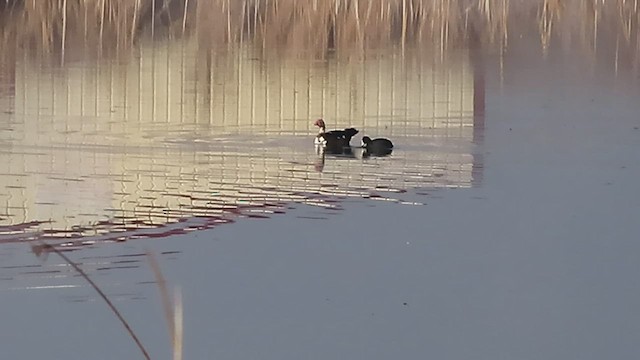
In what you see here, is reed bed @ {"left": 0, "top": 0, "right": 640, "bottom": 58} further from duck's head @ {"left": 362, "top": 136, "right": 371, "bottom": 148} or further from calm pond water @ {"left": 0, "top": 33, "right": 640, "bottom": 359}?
duck's head @ {"left": 362, "top": 136, "right": 371, "bottom": 148}

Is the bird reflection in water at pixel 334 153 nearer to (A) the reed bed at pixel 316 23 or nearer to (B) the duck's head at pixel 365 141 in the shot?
(B) the duck's head at pixel 365 141

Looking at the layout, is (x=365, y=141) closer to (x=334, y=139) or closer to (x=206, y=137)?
(x=334, y=139)

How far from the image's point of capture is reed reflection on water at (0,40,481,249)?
5.89 metres

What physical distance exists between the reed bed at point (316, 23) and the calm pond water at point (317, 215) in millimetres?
2816

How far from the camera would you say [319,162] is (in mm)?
7180

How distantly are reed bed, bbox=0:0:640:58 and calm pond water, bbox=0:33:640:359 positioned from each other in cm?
282

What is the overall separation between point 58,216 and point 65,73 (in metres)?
4.70

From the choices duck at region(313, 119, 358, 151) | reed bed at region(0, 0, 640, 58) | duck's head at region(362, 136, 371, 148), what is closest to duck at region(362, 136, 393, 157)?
duck's head at region(362, 136, 371, 148)

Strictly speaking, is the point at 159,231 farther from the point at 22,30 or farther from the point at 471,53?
the point at 22,30

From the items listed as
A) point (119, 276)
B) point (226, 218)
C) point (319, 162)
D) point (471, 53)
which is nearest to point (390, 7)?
point (471, 53)

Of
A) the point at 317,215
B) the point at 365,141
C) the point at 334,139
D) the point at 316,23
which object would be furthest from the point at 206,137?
the point at 316,23

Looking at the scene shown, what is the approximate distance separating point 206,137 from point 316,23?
716 cm

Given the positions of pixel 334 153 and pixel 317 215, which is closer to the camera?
pixel 317 215

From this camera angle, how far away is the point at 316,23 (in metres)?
14.9
